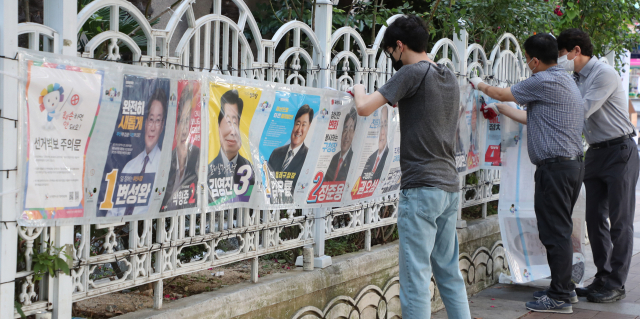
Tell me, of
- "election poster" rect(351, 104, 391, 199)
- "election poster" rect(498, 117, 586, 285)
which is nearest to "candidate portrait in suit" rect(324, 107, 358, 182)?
"election poster" rect(351, 104, 391, 199)

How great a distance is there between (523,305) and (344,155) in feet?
7.06

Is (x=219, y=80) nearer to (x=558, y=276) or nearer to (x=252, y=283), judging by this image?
(x=252, y=283)

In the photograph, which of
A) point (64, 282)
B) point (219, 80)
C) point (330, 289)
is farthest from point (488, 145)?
point (64, 282)

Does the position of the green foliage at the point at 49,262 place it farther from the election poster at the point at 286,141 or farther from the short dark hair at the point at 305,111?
the short dark hair at the point at 305,111

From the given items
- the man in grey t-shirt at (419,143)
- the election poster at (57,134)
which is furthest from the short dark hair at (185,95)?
the man in grey t-shirt at (419,143)

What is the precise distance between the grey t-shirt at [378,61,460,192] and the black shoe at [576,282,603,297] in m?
2.38

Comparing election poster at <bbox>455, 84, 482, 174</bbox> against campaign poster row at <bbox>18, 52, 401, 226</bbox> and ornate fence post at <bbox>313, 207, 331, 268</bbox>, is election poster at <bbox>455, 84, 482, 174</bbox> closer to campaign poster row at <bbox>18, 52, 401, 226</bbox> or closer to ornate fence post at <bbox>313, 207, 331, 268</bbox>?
campaign poster row at <bbox>18, 52, 401, 226</bbox>

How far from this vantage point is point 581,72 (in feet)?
16.5

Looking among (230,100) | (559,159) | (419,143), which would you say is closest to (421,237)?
(419,143)

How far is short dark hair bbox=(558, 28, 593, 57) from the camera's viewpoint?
16.2 feet

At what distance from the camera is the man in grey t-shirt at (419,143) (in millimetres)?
3145

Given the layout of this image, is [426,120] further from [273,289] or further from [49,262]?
[49,262]

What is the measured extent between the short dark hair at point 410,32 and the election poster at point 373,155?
764 mm

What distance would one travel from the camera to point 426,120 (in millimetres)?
3176
